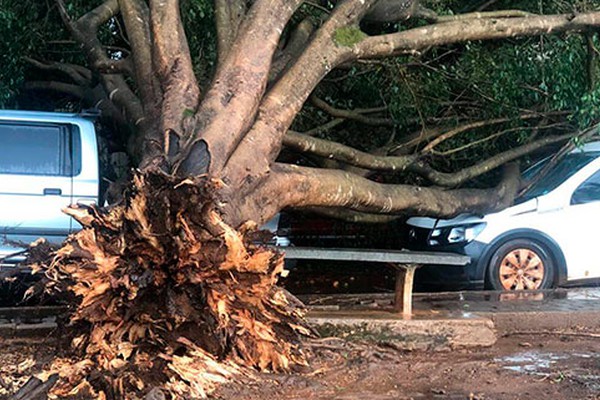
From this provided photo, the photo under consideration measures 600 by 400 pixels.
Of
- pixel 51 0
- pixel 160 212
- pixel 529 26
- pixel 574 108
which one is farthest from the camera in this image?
pixel 51 0

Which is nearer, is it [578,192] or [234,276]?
[234,276]

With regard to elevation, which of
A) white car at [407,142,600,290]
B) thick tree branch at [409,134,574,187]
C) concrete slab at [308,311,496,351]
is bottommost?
concrete slab at [308,311,496,351]

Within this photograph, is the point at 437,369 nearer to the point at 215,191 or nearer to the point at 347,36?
the point at 215,191

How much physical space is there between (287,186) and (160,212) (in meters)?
1.85

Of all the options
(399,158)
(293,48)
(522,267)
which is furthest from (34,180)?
(522,267)

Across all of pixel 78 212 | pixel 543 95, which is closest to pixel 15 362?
pixel 78 212

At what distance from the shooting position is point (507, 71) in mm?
10094

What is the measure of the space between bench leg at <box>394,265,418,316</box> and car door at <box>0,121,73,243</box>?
3928mm

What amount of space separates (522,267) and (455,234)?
3.24ft

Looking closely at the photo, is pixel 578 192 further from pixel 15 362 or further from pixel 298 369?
pixel 15 362

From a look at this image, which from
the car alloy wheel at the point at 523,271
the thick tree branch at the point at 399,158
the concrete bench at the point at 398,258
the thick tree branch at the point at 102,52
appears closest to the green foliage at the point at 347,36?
the thick tree branch at the point at 399,158

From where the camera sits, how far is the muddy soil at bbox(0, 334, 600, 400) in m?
5.81

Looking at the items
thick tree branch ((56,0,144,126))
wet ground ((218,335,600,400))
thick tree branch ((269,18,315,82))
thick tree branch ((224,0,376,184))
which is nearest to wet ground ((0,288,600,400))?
wet ground ((218,335,600,400))

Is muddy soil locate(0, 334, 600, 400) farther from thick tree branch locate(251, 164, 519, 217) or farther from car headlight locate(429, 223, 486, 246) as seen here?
car headlight locate(429, 223, 486, 246)
